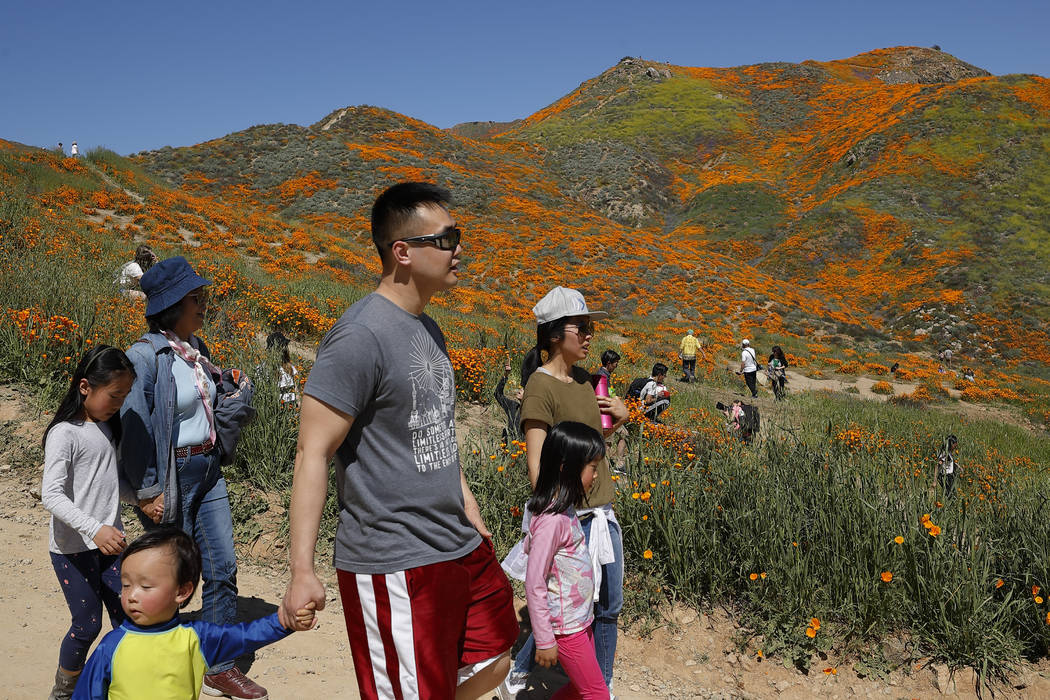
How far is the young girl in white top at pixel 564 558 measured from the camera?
7.84 ft

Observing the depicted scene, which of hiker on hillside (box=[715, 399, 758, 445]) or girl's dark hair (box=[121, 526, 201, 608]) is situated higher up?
girl's dark hair (box=[121, 526, 201, 608])

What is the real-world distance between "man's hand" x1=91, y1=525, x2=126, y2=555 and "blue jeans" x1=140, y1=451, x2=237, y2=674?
294 millimetres

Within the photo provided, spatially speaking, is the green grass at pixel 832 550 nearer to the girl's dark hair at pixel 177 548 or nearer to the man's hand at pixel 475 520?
the man's hand at pixel 475 520

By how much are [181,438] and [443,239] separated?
5.43ft

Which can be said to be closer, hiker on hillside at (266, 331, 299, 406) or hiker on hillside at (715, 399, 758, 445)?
hiker on hillside at (715, 399, 758, 445)

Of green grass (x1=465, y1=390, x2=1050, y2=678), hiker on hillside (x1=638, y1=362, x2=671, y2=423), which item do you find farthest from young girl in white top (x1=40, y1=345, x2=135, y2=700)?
hiker on hillside (x1=638, y1=362, x2=671, y2=423)

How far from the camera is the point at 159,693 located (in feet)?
5.72

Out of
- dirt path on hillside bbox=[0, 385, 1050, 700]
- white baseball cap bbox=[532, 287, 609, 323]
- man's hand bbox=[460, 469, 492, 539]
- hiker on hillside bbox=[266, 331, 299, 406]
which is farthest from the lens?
hiker on hillside bbox=[266, 331, 299, 406]

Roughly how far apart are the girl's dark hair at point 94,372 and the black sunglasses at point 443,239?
144cm

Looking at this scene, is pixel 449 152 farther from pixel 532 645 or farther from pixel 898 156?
pixel 532 645

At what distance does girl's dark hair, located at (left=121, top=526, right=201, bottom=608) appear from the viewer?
1725mm

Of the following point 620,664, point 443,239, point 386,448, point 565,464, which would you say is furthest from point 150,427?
point 620,664

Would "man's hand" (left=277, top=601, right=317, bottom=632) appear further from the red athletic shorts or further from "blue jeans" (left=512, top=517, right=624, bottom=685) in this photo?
"blue jeans" (left=512, top=517, right=624, bottom=685)

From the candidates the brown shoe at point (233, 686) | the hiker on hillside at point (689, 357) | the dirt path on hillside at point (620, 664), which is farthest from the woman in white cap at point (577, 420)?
the hiker on hillside at point (689, 357)
